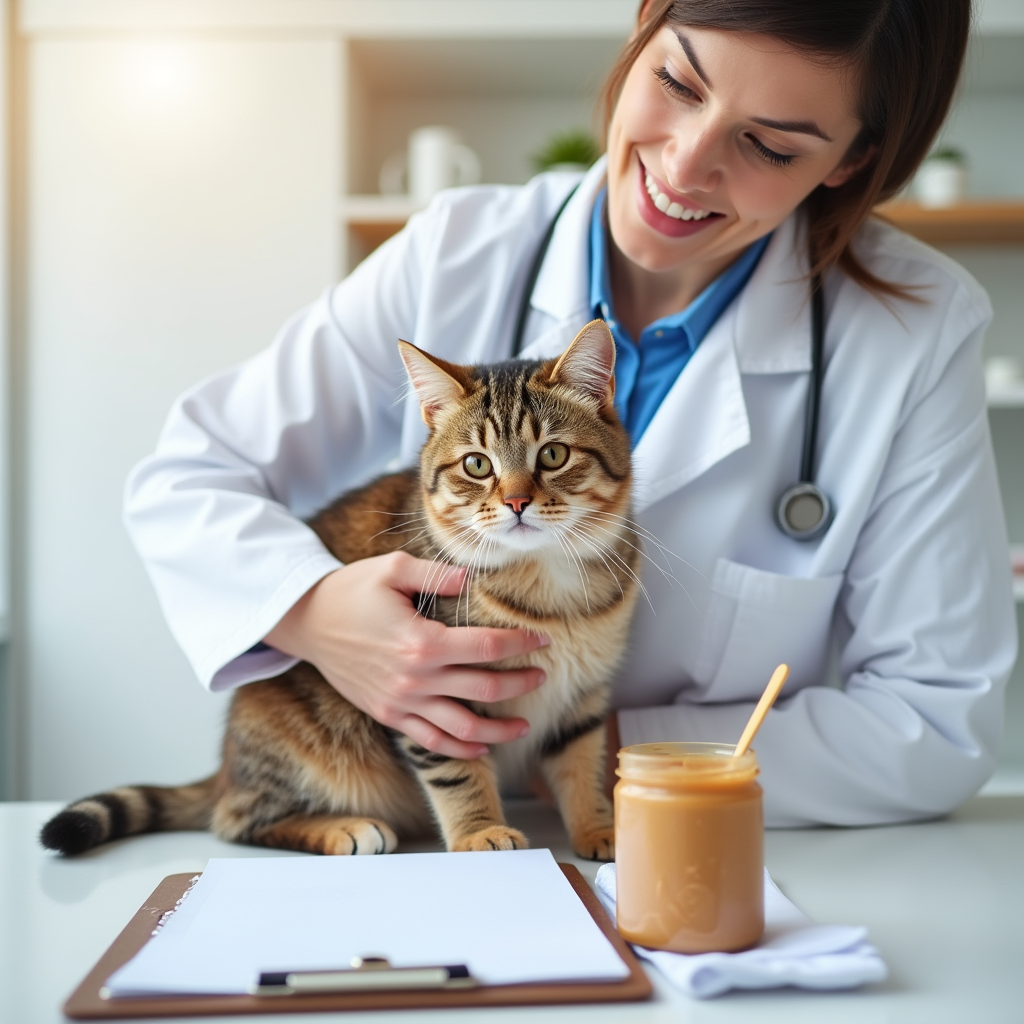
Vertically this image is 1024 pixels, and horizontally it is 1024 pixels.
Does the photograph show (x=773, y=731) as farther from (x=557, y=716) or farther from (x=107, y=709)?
(x=107, y=709)

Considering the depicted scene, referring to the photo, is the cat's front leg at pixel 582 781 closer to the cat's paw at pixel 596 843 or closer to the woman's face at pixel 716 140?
the cat's paw at pixel 596 843

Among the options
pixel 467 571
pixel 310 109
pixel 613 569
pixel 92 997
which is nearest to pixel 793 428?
pixel 613 569

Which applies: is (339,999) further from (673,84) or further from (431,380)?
(673,84)

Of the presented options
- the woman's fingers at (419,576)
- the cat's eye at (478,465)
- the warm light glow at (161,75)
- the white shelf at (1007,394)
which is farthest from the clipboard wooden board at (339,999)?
the warm light glow at (161,75)

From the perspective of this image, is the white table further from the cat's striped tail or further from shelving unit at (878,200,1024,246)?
shelving unit at (878,200,1024,246)

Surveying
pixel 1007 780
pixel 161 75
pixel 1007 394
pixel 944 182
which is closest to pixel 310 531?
pixel 161 75

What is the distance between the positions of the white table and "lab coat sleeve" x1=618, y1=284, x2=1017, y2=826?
0.21 ft

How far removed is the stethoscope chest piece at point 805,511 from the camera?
1354mm

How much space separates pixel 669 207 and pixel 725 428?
0.30 metres

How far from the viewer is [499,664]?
117 cm

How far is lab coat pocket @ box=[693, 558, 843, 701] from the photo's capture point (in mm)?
1322

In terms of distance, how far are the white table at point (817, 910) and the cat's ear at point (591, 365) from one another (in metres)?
0.55

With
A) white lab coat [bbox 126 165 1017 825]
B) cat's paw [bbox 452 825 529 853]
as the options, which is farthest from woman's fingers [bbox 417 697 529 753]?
white lab coat [bbox 126 165 1017 825]

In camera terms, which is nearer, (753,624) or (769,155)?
(769,155)
